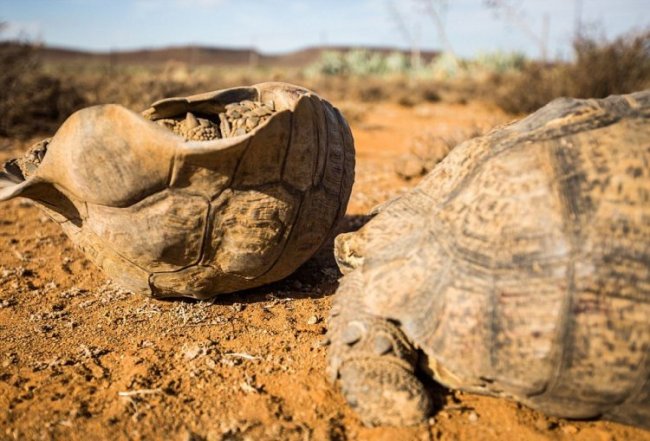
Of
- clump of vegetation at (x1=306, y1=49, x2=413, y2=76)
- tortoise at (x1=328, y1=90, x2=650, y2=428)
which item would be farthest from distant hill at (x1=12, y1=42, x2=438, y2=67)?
tortoise at (x1=328, y1=90, x2=650, y2=428)

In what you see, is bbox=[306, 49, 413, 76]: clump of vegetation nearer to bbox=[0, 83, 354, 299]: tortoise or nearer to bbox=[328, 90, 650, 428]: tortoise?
bbox=[0, 83, 354, 299]: tortoise

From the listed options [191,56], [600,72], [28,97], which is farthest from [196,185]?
[191,56]

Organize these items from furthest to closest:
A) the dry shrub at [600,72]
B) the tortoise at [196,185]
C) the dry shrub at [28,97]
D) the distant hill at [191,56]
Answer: the distant hill at [191,56] → the dry shrub at [600,72] → the dry shrub at [28,97] → the tortoise at [196,185]

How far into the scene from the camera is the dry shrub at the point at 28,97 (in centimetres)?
901

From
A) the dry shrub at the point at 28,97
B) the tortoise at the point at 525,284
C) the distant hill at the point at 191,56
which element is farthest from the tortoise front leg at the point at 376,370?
the distant hill at the point at 191,56

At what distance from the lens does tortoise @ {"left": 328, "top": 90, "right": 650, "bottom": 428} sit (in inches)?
74.3

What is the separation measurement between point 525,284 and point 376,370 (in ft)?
2.45

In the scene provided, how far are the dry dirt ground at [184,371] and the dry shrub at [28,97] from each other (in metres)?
6.42

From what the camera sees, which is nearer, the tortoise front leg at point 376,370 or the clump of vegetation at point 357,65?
the tortoise front leg at point 376,370

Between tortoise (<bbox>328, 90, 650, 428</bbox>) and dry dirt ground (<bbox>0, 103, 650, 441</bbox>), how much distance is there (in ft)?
0.49

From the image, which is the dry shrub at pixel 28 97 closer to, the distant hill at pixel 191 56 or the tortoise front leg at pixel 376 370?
the tortoise front leg at pixel 376 370

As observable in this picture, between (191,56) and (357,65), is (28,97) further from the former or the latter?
(191,56)

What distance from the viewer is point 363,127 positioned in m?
11.1

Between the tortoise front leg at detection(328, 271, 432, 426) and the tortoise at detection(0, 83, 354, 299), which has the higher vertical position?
the tortoise at detection(0, 83, 354, 299)
